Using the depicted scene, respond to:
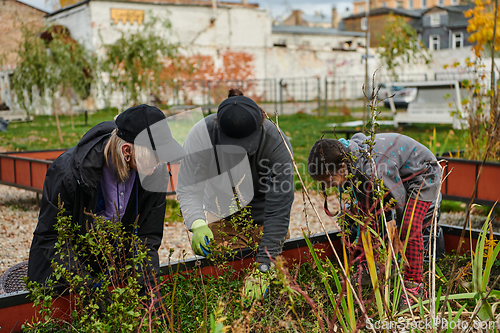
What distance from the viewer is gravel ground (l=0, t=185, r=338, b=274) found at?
4074mm

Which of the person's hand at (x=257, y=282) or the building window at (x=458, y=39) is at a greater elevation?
the building window at (x=458, y=39)

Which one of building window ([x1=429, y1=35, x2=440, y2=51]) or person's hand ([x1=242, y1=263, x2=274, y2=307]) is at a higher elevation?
building window ([x1=429, y1=35, x2=440, y2=51])

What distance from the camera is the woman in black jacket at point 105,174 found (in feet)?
6.24

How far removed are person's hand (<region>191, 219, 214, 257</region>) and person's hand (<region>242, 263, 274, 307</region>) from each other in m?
0.37

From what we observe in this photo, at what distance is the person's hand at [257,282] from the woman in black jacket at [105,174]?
420 millimetres

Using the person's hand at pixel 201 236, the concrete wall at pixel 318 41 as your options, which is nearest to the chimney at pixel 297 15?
the concrete wall at pixel 318 41

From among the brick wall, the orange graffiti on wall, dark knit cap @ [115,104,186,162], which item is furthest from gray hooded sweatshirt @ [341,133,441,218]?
the brick wall

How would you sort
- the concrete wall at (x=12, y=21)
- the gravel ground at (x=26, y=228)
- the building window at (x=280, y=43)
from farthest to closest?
the building window at (x=280, y=43)
the concrete wall at (x=12, y=21)
the gravel ground at (x=26, y=228)

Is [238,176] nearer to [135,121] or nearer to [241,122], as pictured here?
[241,122]

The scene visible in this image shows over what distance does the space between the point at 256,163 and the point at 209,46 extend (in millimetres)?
22098

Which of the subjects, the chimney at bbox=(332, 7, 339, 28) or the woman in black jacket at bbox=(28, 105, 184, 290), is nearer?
the woman in black jacket at bbox=(28, 105, 184, 290)

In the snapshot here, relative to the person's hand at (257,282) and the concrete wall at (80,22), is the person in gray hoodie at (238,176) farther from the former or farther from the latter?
the concrete wall at (80,22)

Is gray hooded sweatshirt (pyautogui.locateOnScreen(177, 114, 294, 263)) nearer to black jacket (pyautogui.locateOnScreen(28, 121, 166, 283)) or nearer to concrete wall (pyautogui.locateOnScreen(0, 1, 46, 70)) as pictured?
black jacket (pyautogui.locateOnScreen(28, 121, 166, 283))

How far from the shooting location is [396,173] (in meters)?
2.48
